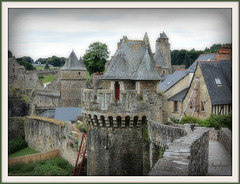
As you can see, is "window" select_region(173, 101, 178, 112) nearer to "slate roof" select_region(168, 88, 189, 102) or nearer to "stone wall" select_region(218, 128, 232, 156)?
"slate roof" select_region(168, 88, 189, 102)

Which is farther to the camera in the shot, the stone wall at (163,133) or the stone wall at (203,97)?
the stone wall at (203,97)

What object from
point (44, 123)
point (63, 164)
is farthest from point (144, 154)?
point (44, 123)

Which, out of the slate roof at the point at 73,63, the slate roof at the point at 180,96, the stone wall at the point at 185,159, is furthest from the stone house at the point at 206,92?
the slate roof at the point at 73,63

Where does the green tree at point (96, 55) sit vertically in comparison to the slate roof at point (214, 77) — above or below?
above

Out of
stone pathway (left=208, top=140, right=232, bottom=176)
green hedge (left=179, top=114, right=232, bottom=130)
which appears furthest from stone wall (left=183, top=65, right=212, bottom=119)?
stone pathway (left=208, top=140, right=232, bottom=176)

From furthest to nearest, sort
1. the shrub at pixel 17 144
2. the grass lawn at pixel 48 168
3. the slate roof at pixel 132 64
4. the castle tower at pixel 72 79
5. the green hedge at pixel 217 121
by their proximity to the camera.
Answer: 1. the castle tower at pixel 72 79
2. the shrub at pixel 17 144
3. the grass lawn at pixel 48 168
4. the green hedge at pixel 217 121
5. the slate roof at pixel 132 64

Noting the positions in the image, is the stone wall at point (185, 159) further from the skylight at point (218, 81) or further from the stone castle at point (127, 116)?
the skylight at point (218, 81)

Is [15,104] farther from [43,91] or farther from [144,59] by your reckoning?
[144,59]

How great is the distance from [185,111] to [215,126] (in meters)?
5.20

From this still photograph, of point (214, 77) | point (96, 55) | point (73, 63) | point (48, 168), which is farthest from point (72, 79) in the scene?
point (214, 77)

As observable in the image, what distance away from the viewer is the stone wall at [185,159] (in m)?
7.55

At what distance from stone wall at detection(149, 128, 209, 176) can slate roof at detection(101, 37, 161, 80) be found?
5.15 meters

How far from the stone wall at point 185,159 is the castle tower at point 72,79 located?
38.3m

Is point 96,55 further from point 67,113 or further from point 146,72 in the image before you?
point 146,72
